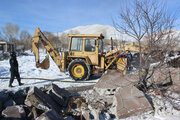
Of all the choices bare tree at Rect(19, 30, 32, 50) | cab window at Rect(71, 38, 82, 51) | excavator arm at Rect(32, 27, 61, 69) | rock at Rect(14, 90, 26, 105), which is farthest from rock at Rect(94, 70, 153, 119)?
bare tree at Rect(19, 30, 32, 50)

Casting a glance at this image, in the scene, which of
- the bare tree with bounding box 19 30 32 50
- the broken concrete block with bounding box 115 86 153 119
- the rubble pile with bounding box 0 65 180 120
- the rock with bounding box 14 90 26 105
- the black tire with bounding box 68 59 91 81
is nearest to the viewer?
the rubble pile with bounding box 0 65 180 120

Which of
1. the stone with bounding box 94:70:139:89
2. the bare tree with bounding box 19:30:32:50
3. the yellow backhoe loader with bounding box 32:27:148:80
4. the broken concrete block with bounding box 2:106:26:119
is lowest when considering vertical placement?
the broken concrete block with bounding box 2:106:26:119

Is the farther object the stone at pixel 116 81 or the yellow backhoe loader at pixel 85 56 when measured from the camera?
the yellow backhoe loader at pixel 85 56

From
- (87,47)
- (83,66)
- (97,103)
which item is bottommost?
(97,103)

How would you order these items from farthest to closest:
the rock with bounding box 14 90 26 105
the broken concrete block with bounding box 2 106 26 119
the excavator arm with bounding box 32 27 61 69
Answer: the excavator arm with bounding box 32 27 61 69
the rock with bounding box 14 90 26 105
the broken concrete block with bounding box 2 106 26 119

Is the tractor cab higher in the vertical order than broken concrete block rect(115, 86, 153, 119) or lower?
higher

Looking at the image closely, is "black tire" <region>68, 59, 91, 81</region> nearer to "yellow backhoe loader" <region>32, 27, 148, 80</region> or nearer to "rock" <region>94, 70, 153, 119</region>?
"yellow backhoe loader" <region>32, 27, 148, 80</region>

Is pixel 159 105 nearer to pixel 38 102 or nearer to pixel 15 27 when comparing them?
pixel 38 102

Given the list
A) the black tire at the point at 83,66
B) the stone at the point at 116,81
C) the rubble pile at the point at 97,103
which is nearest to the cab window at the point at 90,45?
the black tire at the point at 83,66

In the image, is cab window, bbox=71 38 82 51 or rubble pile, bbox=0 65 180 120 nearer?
rubble pile, bbox=0 65 180 120

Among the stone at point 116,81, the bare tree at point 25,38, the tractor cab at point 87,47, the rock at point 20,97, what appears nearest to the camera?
the rock at point 20,97

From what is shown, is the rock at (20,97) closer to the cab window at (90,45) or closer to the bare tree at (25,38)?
the cab window at (90,45)

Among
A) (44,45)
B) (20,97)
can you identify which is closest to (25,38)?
(44,45)

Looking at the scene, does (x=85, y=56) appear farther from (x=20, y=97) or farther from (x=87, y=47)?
(x=20, y=97)
